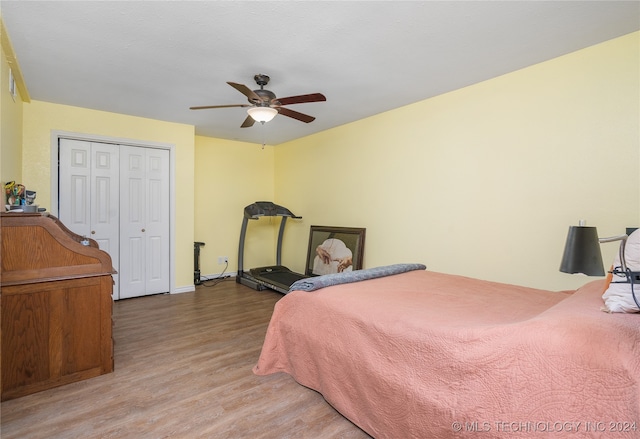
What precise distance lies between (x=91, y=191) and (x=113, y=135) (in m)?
0.79

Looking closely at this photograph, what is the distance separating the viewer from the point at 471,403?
1.27 meters

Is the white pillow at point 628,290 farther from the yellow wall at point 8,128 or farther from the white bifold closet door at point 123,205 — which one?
the white bifold closet door at point 123,205

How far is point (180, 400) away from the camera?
78.5 inches

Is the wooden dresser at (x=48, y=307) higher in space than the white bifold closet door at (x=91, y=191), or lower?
lower

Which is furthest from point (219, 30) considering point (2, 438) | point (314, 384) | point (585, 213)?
point (585, 213)

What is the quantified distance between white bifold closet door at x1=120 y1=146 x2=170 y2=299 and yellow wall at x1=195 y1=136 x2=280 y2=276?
81cm

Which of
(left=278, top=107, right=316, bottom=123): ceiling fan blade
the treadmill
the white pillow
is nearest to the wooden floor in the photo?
the white pillow

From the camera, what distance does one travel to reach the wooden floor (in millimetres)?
1724

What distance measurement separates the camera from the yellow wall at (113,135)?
3.56m

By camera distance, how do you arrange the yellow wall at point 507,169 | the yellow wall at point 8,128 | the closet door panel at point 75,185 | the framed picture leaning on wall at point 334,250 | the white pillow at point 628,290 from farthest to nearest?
the framed picture leaning on wall at point 334,250 < the closet door panel at point 75,185 < the yellow wall at point 8,128 < the yellow wall at point 507,169 < the white pillow at point 628,290

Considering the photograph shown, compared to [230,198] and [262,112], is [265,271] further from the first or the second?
[262,112]

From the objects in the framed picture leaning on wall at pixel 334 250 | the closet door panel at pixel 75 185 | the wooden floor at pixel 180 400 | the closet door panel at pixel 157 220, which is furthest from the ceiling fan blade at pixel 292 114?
the closet door panel at pixel 75 185

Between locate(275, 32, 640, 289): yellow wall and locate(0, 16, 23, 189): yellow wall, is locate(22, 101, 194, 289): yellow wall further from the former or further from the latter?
locate(275, 32, 640, 289): yellow wall

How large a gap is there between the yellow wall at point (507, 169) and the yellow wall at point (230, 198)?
2.20 meters
